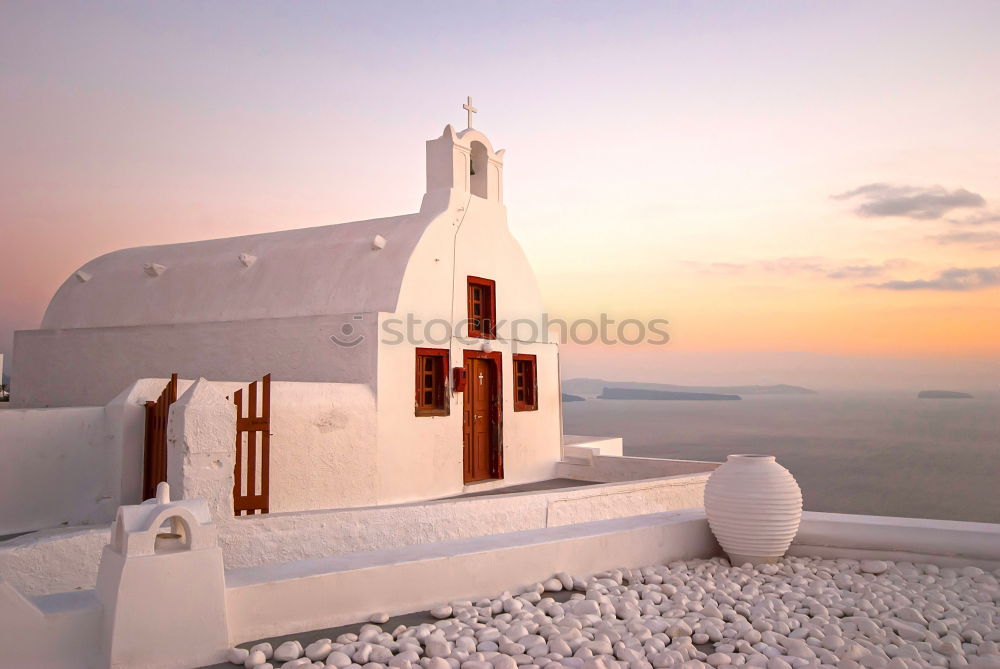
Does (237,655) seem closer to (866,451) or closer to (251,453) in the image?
(251,453)

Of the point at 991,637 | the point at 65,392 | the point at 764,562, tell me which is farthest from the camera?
the point at 65,392

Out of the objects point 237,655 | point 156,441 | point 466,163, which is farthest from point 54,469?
point 466,163

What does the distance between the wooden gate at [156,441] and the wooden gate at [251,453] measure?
0.62 metres

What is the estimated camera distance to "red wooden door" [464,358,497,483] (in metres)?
11.6

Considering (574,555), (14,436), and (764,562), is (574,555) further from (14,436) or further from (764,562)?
(14,436)

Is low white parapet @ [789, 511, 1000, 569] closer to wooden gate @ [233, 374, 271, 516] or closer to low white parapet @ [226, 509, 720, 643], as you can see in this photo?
low white parapet @ [226, 509, 720, 643]

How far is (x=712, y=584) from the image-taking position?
5.27m

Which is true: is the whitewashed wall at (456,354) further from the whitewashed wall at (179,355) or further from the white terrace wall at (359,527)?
the white terrace wall at (359,527)

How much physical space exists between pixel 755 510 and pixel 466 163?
8.08 m

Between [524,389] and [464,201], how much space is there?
3.36 m

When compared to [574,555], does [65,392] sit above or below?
above

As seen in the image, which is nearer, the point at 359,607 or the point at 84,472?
the point at 359,607

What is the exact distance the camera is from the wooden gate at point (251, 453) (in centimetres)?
732

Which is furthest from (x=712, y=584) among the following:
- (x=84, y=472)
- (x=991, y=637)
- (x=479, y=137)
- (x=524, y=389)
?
(x=479, y=137)
